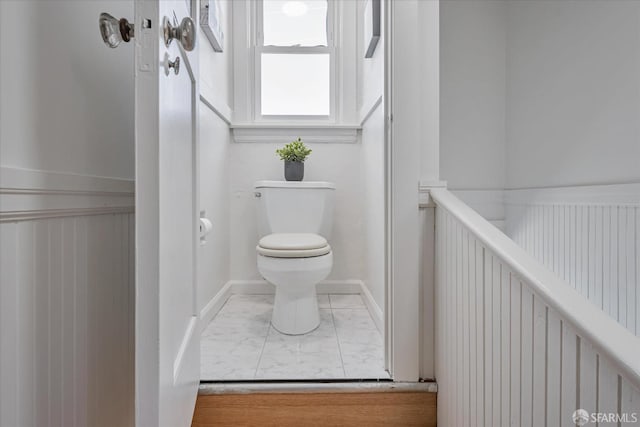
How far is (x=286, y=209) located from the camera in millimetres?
2098

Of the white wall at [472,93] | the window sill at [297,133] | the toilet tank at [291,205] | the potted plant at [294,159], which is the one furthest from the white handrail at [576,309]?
the window sill at [297,133]

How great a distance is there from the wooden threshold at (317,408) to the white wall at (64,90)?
779mm

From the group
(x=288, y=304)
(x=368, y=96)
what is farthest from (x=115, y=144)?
(x=368, y=96)

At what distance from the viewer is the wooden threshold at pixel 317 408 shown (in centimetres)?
116

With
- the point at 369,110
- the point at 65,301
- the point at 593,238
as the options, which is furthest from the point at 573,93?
the point at 65,301

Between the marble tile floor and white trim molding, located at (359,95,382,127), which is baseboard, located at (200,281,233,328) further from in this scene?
white trim molding, located at (359,95,382,127)

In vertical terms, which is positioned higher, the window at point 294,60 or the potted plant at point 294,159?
the window at point 294,60

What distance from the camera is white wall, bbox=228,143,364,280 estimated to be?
7.62 feet

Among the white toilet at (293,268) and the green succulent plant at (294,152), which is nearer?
the white toilet at (293,268)

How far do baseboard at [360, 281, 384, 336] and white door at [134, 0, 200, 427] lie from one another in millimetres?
1017

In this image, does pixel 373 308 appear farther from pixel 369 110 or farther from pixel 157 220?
pixel 157 220

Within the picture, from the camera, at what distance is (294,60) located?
244cm

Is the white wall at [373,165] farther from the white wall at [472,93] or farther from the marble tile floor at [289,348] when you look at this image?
the white wall at [472,93]

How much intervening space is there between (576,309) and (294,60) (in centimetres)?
229
